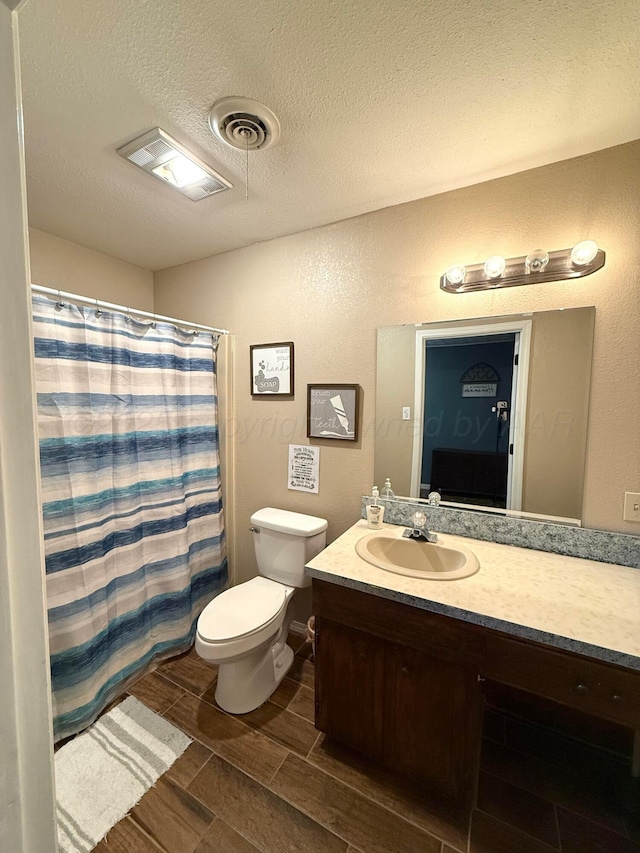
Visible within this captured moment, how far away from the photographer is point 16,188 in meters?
0.38

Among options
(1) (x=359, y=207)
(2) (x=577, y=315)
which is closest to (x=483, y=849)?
(2) (x=577, y=315)

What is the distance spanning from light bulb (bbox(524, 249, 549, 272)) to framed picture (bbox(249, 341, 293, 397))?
47.4 inches

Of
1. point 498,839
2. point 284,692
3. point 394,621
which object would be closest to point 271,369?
point 394,621

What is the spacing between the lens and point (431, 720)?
1167mm

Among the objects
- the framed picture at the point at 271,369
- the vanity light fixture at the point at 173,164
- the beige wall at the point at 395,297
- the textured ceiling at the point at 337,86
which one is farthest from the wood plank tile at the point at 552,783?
the vanity light fixture at the point at 173,164

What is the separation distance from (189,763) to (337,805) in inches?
23.9

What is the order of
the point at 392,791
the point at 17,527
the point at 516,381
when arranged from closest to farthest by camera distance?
the point at 17,527, the point at 392,791, the point at 516,381

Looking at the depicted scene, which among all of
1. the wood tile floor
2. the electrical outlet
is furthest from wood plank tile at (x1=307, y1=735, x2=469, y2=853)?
the electrical outlet

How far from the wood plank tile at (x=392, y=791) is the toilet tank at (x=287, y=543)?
2.21ft

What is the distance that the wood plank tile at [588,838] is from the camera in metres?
1.11

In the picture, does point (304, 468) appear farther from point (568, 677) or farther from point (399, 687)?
point (568, 677)

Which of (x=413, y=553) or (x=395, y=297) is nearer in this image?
(x=413, y=553)

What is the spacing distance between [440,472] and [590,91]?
1.43 m

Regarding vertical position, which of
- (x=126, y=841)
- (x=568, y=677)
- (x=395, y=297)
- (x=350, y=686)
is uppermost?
(x=395, y=297)
